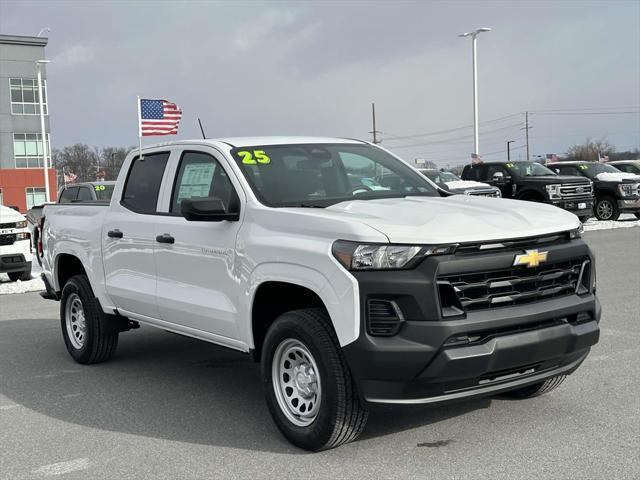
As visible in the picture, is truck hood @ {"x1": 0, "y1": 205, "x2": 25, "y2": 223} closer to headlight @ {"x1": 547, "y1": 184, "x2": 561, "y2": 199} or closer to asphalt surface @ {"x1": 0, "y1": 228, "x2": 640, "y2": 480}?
asphalt surface @ {"x1": 0, "y1": 228, "x2": 640, "y2": 480}

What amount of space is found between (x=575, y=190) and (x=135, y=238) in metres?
17.1

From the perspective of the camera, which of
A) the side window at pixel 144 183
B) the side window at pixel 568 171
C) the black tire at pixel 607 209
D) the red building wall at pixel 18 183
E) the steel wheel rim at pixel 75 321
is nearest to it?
the side window at pixel 144 183

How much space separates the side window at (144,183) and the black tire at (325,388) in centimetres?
205

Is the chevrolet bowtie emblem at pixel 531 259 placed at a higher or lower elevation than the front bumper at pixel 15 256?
higher

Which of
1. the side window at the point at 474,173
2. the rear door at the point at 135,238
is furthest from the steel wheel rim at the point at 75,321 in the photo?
the side window at the point at 474,173

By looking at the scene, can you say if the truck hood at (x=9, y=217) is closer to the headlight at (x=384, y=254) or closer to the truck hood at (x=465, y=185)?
the headlight at (x=384, y=254)

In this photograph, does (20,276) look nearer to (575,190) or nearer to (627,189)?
(575,190)

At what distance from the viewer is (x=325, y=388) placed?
173 inches

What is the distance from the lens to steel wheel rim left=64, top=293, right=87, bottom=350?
7.29 m

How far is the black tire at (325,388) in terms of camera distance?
4.35 meters

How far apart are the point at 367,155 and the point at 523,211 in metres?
1.67

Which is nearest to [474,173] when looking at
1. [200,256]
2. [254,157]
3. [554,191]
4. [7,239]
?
[554,191]

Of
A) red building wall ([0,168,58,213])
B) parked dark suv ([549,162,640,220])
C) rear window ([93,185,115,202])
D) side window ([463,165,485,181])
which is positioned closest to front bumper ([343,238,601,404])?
rear window ([93,185,115,202])

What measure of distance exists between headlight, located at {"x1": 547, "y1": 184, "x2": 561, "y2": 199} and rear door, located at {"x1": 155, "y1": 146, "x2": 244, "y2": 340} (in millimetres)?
16440
